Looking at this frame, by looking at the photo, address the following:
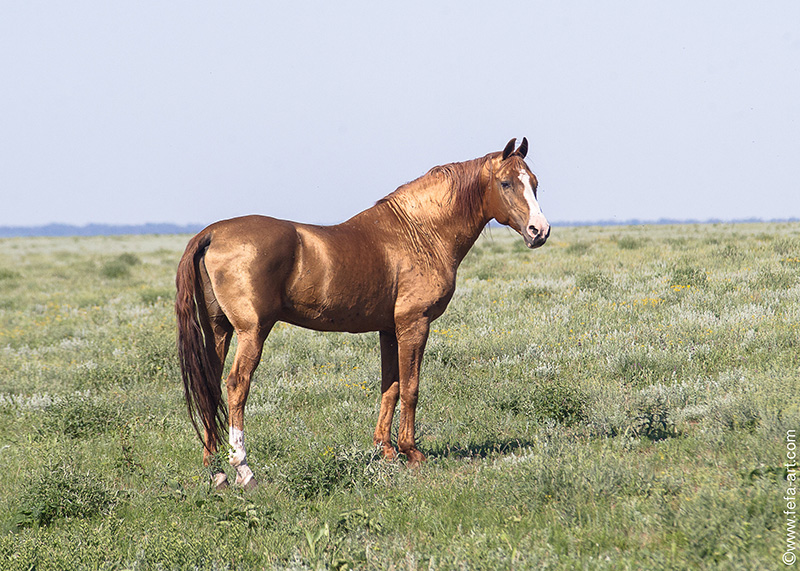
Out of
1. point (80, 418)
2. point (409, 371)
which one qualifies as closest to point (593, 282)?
point (409, 371)

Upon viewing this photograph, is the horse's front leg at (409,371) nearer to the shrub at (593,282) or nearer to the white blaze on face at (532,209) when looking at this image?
the white blaze on face at (532,209)

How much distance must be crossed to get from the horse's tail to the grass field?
67cm

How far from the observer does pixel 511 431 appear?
597cm

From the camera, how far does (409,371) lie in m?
5.32

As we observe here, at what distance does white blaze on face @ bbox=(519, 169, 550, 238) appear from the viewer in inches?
191

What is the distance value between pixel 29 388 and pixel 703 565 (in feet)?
30.0

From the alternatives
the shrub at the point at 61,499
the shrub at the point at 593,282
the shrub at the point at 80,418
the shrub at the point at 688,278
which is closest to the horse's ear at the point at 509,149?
the shrub at the point at 61,499

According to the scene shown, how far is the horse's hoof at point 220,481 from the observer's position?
4.78 metres

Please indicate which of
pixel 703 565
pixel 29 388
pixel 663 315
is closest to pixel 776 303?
pixel 663 315

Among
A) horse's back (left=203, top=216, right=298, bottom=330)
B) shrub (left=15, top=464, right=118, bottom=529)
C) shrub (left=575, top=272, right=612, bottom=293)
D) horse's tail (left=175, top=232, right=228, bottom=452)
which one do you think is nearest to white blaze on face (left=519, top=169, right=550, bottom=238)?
horse's back (left=203, top=216, right=298, bottom=330)

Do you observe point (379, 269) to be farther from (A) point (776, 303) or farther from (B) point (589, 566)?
(A) point (776, 303)

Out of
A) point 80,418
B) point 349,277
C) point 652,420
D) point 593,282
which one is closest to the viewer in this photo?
point 349,277

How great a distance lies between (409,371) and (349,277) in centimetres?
103

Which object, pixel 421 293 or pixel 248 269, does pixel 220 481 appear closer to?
pixel 248 269
